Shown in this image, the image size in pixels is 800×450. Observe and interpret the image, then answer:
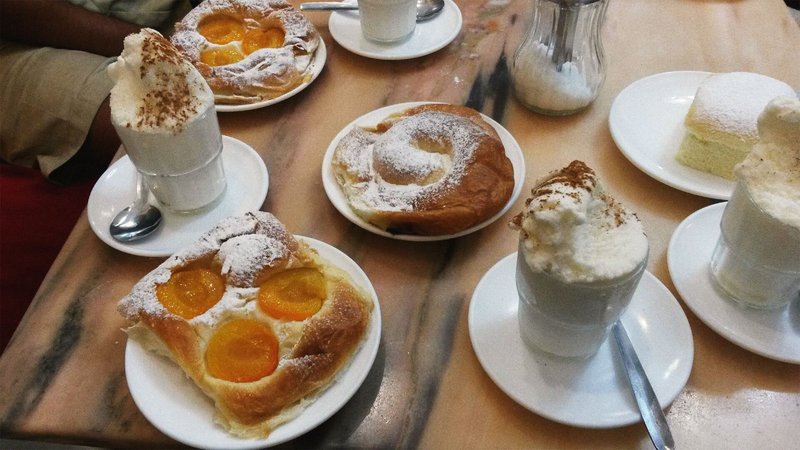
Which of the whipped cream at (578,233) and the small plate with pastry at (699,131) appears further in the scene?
the small plate with pastry at (699,131)

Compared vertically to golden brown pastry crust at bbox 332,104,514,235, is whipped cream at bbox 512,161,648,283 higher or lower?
higher

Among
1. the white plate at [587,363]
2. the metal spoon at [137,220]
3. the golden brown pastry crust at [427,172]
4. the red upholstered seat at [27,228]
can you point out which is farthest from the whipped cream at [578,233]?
the red upholstered seat at [27,228]

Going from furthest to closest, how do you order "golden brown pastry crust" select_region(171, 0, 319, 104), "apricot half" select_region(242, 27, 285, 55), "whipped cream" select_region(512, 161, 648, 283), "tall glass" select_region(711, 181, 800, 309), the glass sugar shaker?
"apricot half" select_region(242, 27, 285, 55) → "golden brown pastry crust" select_region(171, 0, 319, 104) → the glass sugar shaker → "tall glass" select_region(711, 181, 800, 309) → "whipped cream" select_region(512, 161, 648, 283)

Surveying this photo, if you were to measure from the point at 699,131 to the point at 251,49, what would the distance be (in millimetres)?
954

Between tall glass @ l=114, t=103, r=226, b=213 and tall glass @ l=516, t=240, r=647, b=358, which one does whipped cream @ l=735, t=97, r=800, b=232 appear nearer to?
tall glass @ l=516, t=240, r=647, b=358

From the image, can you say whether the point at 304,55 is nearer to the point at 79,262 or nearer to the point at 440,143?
the point at 440,143

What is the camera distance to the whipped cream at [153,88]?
97 cm

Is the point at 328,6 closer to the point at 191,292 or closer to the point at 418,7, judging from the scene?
the point at 418,7

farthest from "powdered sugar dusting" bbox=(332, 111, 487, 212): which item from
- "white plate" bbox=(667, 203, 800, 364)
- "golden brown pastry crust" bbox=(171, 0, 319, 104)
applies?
"white plate" bbox=(667, 203, 800, 364)

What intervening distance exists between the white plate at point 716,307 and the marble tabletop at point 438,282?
0.03m

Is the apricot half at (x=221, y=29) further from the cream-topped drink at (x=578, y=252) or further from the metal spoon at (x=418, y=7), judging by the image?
the cream-topped drink at (x=578, y=252)

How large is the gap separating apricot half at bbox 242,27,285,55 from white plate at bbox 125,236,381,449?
0.80 metres

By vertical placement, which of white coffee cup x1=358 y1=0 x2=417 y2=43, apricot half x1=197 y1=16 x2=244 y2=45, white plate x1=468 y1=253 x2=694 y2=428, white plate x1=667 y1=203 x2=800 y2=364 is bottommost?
white plate x1=468 y1=253 x2=694 y2=428

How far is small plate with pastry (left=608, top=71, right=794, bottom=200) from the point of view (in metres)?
1.06
